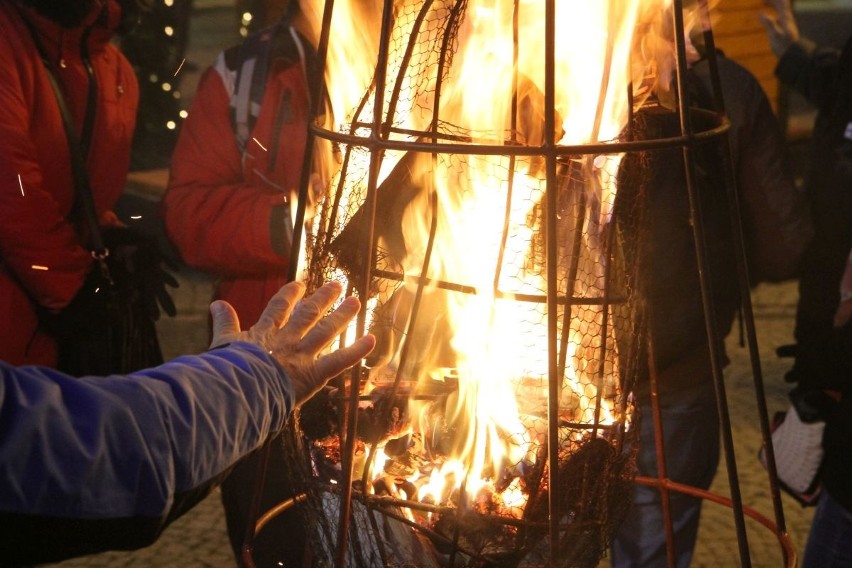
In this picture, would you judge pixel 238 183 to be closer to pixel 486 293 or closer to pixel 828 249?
pixel 486 293

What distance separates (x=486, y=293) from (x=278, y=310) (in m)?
0.49

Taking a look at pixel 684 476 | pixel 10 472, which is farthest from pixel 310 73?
pixel 10 472

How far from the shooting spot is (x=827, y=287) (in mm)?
3332

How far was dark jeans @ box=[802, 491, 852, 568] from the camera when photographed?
2748 mm

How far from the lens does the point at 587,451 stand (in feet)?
6.36

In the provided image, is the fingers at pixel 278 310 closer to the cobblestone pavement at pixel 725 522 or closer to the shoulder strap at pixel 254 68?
the shoulder strap at pixel 254 68

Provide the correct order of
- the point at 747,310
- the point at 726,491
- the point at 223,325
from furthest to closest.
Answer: the point at 726,491 < the point at 747,310 < the point at 223,325

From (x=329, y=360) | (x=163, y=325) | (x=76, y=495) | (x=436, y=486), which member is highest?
(x=329, y=360)

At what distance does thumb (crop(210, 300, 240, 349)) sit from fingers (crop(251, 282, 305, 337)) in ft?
0.14

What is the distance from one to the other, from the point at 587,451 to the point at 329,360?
0.62 m

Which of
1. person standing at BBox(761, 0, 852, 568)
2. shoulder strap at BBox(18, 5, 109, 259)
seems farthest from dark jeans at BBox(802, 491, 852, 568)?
shoulder strap at BBox(18, 5, 109, 259)

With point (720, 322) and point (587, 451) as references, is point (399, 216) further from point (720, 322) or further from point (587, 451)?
point (720, 322)

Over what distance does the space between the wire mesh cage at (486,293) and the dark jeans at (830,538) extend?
101cm

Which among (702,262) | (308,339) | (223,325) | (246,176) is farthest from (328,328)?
(246,176)
